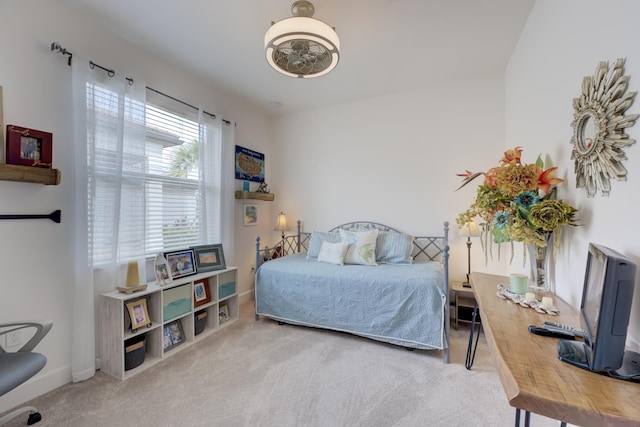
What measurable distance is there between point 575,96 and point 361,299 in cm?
206

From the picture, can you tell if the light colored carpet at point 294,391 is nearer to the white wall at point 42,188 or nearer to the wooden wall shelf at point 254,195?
the white wall at point 42,188

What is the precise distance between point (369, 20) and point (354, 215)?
7.43 feet

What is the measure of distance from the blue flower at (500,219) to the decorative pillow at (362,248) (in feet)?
5.45

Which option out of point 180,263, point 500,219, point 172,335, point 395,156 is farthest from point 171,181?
point 500,219

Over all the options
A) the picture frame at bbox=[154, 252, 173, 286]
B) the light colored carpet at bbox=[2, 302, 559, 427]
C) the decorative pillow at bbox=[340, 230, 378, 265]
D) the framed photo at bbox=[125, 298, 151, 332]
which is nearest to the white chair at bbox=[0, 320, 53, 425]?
the light colored carpet at bbox=[2, 302, 559, 427]

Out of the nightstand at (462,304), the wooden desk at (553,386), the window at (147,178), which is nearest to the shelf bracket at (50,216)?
the window at (147,178)

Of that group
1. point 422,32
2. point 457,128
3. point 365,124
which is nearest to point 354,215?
point 365,124

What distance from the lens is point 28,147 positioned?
1741mm

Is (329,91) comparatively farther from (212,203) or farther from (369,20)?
(212,203)

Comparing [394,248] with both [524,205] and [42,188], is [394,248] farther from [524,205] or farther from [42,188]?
[42,188]

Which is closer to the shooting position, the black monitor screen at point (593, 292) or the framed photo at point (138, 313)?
the black monitor screen at point (593, 292)

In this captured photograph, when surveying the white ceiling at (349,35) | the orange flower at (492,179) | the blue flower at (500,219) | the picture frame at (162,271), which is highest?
the white ceiling at (349,35)

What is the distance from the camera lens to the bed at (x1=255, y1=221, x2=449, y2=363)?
2.33 metres

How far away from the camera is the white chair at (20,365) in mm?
1292
